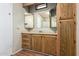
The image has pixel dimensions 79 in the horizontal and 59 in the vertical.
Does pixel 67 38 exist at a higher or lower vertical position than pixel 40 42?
higher

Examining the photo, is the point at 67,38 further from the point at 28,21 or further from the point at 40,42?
the point at 28,21

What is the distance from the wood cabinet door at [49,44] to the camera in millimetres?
2734

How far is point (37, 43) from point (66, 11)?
Answer: 1416 mm

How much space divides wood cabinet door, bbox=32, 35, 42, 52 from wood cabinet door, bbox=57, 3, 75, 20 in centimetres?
114

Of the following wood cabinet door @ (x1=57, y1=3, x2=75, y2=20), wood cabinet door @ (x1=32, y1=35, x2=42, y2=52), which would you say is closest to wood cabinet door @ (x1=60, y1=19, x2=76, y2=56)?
wood cabinet door @ (x1=57, y1=3, x2=75, y2=20)

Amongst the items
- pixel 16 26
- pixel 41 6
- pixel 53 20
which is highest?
pixel 41 6

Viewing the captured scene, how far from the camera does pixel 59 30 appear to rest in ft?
7.19

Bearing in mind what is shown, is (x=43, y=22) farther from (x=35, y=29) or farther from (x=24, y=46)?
(x=24, y=46)

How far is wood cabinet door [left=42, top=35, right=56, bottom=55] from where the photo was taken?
273cm

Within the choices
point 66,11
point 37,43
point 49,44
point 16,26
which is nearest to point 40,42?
point 37,43

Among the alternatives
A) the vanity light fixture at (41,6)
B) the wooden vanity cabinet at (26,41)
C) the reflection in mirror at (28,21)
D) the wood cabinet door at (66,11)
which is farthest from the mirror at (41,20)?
the wood cabinet door at (66,11)

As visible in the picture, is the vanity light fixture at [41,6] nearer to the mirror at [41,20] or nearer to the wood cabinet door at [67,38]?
the mirror at [41,20]

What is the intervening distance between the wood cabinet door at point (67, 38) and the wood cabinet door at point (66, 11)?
3.2 inches

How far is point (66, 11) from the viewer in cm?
205
